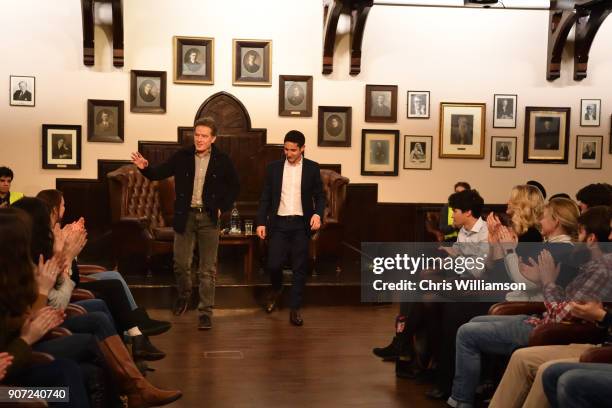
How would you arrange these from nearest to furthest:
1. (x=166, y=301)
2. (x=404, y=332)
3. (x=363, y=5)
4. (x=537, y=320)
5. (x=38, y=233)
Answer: (x=38, y=233) → (x=537, y=320) → (x=404, y=332) → (x=166, y=301) → (x=363, y=5)

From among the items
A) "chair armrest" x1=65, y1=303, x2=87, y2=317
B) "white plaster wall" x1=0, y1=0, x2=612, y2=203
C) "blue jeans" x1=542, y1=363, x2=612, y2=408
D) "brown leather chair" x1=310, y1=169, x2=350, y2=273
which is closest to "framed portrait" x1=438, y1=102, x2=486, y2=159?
"white plaster wall" x1=0, y1=0, x2=612, y2=203

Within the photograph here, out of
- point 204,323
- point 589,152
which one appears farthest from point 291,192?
point 589,152

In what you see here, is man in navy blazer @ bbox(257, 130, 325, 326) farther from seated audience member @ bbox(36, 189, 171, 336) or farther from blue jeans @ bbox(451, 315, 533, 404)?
blue jeans @ bbox(451, 315, 533, 404)

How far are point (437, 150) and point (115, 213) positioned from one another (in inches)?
158

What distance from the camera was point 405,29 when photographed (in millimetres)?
9914

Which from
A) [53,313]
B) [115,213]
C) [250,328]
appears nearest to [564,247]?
[53,313]

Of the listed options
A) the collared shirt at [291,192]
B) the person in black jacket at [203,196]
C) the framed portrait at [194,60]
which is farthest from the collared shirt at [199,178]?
the framed portrait at [194,60]

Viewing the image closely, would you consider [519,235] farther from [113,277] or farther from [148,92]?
[148,92]

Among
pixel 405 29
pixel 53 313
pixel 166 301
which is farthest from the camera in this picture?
pixel 405 29

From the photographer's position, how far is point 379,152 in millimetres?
9969

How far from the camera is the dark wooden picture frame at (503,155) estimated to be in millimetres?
10188

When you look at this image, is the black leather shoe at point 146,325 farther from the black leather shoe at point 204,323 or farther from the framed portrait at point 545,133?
the framed portrait at point 545,133

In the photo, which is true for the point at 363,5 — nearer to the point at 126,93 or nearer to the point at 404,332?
the point at 126,93

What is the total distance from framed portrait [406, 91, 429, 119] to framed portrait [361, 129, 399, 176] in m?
0.30
